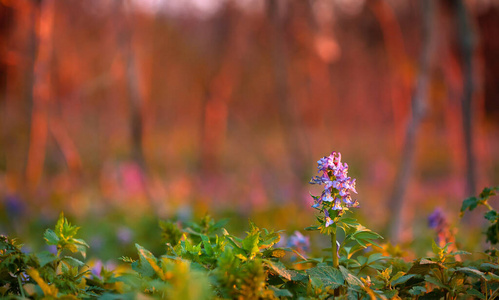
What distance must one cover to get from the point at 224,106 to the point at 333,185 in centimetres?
697

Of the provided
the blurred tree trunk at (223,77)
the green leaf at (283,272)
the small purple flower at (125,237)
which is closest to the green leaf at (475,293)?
the green leaf at (283,272)

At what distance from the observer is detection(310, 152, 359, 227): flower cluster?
136 cm

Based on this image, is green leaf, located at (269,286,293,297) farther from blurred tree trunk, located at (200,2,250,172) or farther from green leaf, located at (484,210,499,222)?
blurred tree trunk, located at (200,2,250,172)

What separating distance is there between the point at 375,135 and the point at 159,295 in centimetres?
1733

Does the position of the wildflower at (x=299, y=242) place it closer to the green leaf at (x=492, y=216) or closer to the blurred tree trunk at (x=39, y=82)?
the green leaf at (x=492, y=216)

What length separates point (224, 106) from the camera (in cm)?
825

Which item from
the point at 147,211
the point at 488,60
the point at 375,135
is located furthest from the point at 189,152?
the point at 488,60

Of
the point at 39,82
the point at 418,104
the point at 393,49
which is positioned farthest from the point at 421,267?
the point at 393,49

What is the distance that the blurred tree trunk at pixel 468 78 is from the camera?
5164 mm

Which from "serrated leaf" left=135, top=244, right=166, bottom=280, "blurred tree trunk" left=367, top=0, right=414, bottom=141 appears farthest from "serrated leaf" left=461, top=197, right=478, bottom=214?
"blurred tree trunk" left=367, top=0, right=414, bottom=141

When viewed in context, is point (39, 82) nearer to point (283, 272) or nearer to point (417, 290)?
point (283, 272)

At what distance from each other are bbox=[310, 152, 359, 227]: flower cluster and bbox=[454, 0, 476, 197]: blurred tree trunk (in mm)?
4403

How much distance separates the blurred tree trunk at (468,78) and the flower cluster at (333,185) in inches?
173

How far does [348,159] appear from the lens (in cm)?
1394
